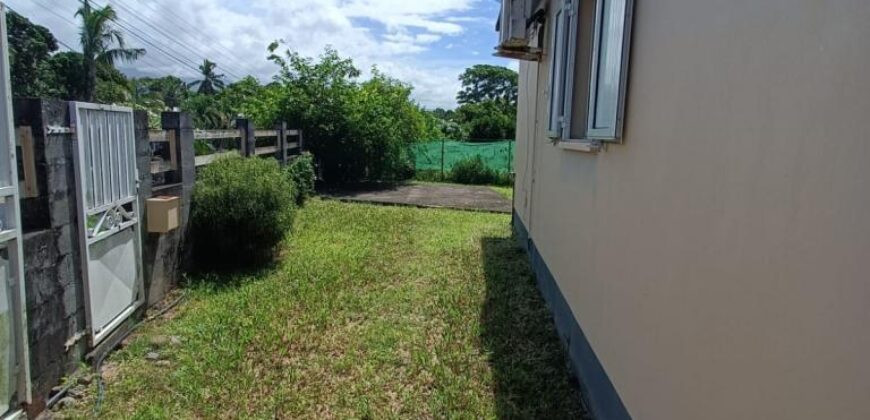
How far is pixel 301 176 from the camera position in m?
9.54

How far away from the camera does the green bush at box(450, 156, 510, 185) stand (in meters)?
15.4

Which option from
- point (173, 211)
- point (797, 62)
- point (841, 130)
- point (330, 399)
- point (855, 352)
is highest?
point (797, 62)

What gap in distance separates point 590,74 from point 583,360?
5.50 feet

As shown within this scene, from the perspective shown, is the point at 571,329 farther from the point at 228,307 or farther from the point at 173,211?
the point at 173,211

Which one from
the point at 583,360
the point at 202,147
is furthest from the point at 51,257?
the point at 202,147

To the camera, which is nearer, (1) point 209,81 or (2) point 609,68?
(2) point 609,68

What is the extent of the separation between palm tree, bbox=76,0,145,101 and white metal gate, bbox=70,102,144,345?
31.5 m

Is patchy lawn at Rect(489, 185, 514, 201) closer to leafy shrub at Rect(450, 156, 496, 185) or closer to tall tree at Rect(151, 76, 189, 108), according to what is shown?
leafy shrub at Rect(450, 156, 496, 185)

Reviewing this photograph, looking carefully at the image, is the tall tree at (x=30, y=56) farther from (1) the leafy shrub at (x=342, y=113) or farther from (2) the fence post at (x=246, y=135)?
(2) the fence post at (x=246, y=135)

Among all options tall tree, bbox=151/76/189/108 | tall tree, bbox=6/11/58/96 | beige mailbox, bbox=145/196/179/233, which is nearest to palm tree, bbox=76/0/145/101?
tall tree, bbox=6/11/58/96

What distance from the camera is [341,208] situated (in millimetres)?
9344

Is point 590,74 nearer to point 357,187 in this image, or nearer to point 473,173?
point 357,187

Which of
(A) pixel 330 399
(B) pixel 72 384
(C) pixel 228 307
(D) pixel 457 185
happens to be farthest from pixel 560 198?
(D) pixel 457 185

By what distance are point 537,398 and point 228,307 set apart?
2.56 metres
